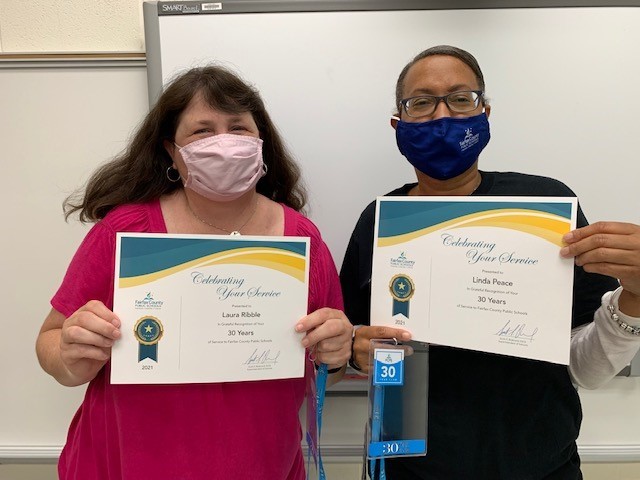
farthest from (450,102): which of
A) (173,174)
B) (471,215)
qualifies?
(173,174)

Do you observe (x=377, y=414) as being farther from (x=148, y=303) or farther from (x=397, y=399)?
(x=148, y=303)

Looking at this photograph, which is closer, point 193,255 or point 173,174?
point 193,255

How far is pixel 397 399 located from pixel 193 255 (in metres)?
0.58

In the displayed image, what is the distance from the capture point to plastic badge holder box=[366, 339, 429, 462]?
0.93 meters

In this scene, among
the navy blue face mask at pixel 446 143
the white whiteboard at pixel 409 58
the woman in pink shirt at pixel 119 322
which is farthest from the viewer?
the white whiteboard at pixel 409 58

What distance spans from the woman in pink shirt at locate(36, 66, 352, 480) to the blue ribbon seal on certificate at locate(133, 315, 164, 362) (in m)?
0.04

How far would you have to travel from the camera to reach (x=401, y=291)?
3.19 ft

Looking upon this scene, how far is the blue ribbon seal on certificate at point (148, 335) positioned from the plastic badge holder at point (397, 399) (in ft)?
1.53

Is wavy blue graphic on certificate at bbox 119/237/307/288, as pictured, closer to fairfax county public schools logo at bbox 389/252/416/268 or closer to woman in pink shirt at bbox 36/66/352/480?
woman in pink shirt at bbox 36/66/352/480

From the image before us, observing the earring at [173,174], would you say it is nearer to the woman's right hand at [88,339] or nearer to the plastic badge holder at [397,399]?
the woman's right hand at [88,339]

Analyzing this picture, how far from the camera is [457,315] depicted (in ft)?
3.06

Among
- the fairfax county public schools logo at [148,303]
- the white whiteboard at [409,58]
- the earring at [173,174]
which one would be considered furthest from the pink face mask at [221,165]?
the white whiteboard at [409,58]

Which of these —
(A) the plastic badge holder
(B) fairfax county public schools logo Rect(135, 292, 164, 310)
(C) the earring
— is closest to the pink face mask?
(C) the earring
